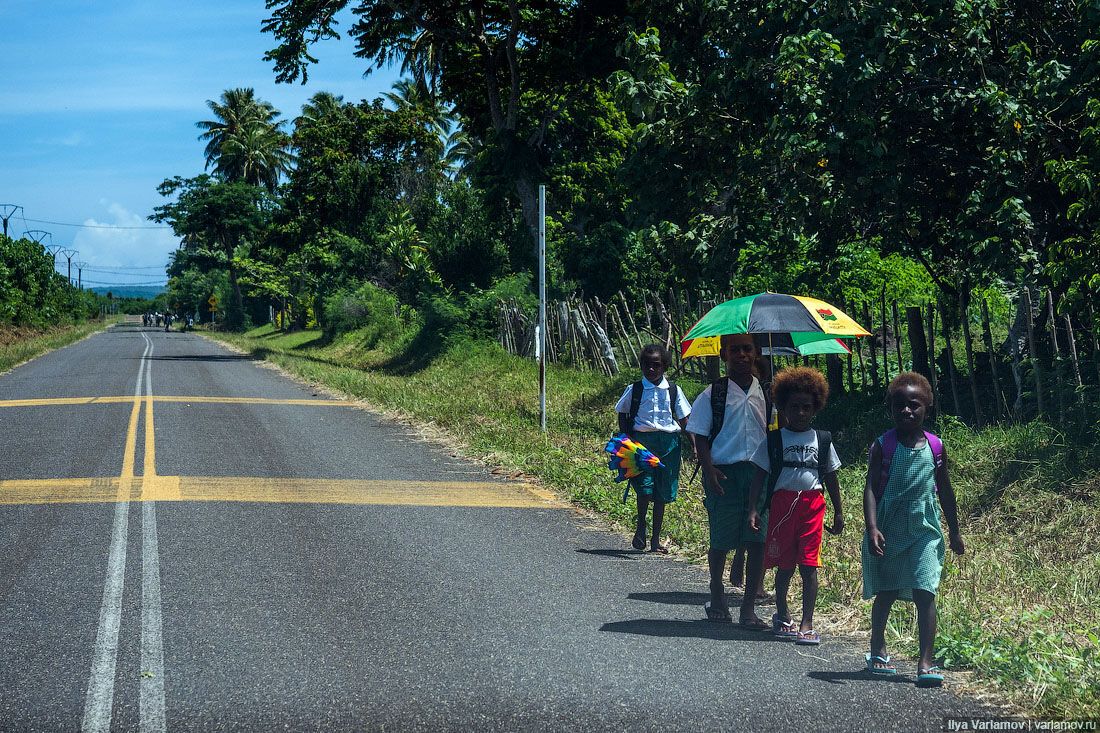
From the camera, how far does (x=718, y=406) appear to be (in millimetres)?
5953

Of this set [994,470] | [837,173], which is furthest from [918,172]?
[994,470]

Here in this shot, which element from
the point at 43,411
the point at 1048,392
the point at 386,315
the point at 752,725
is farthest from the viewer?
the point at 386,315

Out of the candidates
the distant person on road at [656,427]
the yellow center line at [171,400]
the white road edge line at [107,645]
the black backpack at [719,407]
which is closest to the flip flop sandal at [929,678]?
the black backpack at [719,407]

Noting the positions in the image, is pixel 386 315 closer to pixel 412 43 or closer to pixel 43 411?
pixel 412 43

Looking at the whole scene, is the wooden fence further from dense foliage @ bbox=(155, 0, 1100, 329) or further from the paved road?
the paved road

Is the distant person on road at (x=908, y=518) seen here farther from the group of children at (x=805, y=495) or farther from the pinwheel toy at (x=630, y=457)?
the pinwheel toy at (x=630, y=457)

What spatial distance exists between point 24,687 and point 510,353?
19796 millimetres

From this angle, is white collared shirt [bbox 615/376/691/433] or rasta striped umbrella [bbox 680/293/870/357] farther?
white collared shirt [bbox 615/376/691/433]

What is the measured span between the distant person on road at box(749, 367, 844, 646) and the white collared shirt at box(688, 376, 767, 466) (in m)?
0.29

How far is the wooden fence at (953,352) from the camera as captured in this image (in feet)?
30.9

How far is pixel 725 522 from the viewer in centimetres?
596

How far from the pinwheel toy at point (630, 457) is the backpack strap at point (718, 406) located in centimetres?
148

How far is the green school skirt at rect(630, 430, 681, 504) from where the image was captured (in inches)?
305

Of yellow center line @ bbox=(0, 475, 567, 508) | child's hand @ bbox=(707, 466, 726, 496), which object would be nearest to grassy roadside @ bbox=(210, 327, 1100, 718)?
yellow center line @ bbox=(0, 475, 567, 508)
